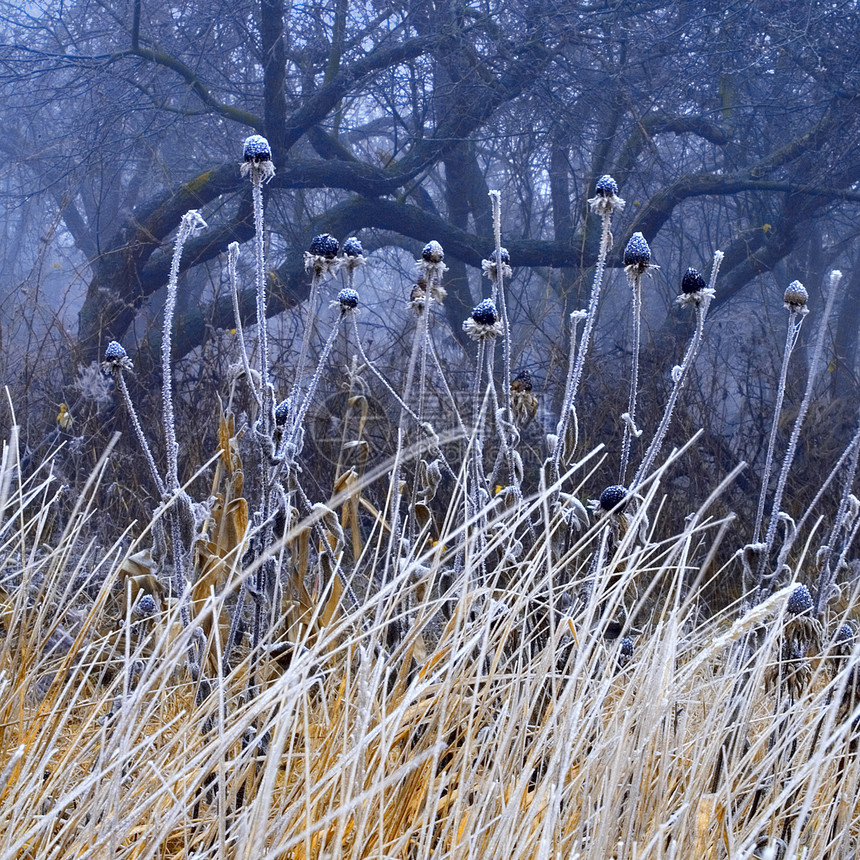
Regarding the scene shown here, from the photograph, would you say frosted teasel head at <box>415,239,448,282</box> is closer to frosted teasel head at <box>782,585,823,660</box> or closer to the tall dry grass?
the tall dry grass

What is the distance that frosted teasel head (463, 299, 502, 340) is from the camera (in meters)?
1.80

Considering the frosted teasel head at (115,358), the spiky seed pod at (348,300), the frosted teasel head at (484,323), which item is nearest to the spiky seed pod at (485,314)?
the frosted teasel head at (484,323)

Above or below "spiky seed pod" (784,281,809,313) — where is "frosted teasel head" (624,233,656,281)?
above

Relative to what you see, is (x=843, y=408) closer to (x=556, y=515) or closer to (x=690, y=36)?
(x=690, y=36)

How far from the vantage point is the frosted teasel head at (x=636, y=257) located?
5.22 feet

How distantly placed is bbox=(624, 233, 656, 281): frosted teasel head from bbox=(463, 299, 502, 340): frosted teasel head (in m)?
0.29

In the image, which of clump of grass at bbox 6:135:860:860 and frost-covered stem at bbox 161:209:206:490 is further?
frost-covered stem at bbox 161:209:206:490

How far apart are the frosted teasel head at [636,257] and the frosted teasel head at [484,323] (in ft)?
0.96

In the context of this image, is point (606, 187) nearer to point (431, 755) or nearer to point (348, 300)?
point (348, 300)

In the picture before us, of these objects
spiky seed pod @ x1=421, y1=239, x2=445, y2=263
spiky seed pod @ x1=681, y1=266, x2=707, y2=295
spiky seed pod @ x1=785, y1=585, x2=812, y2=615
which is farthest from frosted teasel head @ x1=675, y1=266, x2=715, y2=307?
spiky seed pod @ x1=785, y1=585, x2=812, y2=615

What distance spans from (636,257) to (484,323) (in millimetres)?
341

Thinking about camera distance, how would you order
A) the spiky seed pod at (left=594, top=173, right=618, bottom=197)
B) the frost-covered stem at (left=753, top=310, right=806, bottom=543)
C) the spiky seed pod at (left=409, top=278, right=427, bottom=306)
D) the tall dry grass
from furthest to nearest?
the spiky seed pod at (left=409, top=278, right=427, bottom=306), the spiky seed pod at (left=594, top=173, right=618, bottom=197), the frost-covered stem at (left=753, top=310, right=806, bottom=543), the tall dry grass

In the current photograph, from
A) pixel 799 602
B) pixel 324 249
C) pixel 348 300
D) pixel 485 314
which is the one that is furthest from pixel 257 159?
pixel 799 602

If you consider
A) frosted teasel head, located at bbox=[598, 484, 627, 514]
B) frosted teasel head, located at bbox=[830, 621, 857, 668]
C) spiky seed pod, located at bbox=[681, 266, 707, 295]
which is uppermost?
spiky seed pod, located at bbox=[681, 266, 707, 295]
